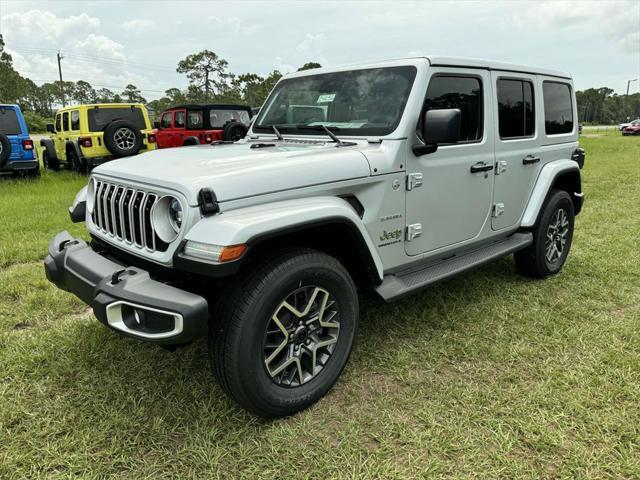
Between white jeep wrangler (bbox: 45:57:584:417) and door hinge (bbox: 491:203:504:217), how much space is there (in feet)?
0.14

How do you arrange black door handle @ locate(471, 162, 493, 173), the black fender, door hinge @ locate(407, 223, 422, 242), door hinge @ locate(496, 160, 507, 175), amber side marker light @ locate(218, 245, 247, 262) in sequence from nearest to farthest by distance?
1. amber side marker light @ locate(218, 245, 247, 262)
2. door hinge @ locate(407, 223, 422, 242)
3. black door handle @ locate(471, 162, 493, 173)
4. door hinge @ locate(496, 160, 507, 175)
5. the black fender

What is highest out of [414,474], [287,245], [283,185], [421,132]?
[421,132]

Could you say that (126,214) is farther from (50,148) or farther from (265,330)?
(50,148)

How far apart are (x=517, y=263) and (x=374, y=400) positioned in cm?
246

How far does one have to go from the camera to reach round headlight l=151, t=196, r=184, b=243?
2311mm

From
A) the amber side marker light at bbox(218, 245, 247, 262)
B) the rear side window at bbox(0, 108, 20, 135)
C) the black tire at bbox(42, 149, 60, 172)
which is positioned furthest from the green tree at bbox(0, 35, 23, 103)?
the amber side marker light at bbox(218, 245, 247, 262)

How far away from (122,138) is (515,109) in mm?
9399

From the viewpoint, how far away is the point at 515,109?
3922 mm

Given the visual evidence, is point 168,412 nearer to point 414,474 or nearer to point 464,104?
point 414,474

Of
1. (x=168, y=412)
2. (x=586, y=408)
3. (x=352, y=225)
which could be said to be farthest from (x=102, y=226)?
(x=586, y=408)

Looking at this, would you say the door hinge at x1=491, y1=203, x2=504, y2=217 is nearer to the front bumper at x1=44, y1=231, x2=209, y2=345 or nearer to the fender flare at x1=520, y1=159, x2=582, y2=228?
the fender flare at x1=520, y1=159, x2=582, y2=228

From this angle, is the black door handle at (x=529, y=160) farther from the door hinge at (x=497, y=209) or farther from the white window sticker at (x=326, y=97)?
the white window sticker at (x=326, y=97)

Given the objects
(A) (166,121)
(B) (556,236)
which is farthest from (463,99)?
(A) (166,121)

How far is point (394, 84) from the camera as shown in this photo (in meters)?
3.17
